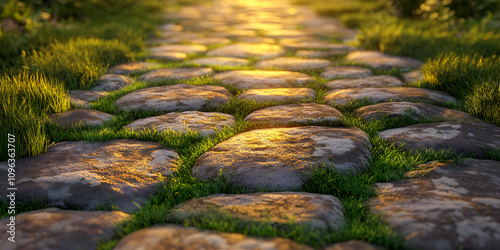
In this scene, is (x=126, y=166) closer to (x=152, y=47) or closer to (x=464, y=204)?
(x=464, y=204)

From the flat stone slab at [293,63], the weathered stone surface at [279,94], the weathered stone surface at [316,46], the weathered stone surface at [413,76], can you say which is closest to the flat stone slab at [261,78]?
the weathered stone surface at [279,94]

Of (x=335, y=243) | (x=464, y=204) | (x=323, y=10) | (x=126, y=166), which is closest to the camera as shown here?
(x=335, y=243)

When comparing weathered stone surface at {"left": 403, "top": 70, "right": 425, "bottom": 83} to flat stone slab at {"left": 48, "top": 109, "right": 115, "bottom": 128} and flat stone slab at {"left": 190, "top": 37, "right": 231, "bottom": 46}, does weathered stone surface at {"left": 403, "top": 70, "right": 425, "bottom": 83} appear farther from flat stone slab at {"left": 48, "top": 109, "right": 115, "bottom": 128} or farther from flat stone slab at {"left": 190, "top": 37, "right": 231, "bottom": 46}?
flat stone slab at {"left": 190, "top": 37, "right": 231, "bottom": 46}

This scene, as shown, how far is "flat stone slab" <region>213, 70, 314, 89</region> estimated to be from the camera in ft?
8.80

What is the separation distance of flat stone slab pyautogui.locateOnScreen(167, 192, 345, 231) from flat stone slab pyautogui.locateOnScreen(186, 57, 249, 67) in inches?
93.0

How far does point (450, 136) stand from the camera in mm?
1658

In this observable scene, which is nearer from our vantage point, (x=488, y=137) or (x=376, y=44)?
(x=488, y=137)

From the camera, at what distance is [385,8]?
696 centimetres

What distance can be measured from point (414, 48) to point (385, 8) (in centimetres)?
365

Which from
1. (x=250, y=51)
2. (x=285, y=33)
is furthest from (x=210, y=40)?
(x=285, y=33)

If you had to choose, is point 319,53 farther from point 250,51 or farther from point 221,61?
point 221,61

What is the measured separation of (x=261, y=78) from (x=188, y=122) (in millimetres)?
1047

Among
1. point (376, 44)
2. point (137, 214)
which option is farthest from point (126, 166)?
point (376, 44)

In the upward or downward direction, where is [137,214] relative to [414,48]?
downward
